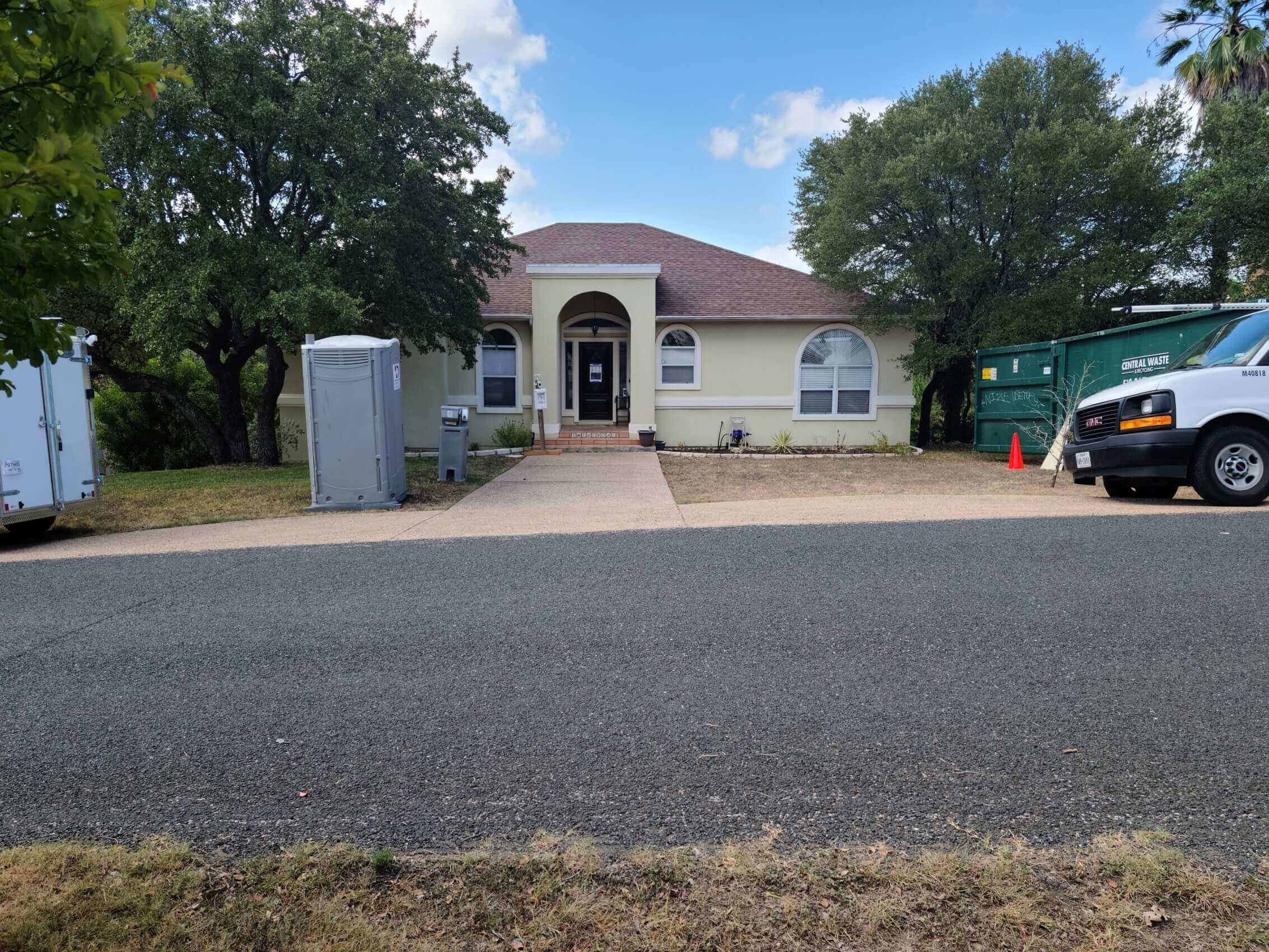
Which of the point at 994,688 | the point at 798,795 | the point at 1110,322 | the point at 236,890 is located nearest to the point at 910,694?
the point at 994,688

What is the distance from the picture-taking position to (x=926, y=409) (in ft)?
69.6

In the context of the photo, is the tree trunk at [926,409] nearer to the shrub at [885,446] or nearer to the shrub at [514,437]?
the shrub at [885,446]

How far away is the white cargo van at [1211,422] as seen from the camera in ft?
28.7

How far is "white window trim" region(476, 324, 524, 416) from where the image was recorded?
19938 mm

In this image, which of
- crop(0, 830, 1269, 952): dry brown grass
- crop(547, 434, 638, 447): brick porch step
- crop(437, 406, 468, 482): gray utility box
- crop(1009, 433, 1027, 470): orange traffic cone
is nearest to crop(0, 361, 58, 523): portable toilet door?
crop(437, 406, 468, 482): gray utility box

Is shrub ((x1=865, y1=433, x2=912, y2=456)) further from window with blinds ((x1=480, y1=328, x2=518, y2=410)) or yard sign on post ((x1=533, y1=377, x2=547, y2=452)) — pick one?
window with blinds ((x1=480, y1=328, x2=518, y2=410))

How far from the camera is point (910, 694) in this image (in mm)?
3816

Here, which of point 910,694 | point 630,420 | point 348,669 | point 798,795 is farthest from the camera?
point 630,420

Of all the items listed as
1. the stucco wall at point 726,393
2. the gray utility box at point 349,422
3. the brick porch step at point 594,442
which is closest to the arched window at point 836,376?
the stucco wall at point 726,393

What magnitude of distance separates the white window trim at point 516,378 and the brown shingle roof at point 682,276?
1.71 feet

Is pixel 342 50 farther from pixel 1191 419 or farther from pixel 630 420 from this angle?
pixel 1191 419

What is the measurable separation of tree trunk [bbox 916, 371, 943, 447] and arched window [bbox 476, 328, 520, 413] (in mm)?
10870

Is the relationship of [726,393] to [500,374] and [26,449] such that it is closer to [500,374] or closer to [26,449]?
[500,374]

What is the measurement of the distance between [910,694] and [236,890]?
2951 mm
